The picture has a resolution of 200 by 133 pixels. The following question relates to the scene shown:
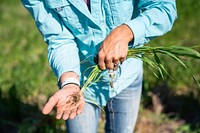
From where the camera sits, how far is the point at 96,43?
1.64m

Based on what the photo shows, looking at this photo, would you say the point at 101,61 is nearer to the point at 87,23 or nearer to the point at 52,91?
the point at 87,23

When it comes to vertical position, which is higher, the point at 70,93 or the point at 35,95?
the point at 70,93

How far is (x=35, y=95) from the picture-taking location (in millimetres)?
3291

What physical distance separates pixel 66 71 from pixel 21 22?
12.0 ft

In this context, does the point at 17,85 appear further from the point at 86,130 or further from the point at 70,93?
the point at 70,93

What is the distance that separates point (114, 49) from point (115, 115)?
0.57 m

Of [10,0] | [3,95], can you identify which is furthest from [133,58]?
[10,0]

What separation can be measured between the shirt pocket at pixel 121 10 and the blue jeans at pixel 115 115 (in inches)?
13.7

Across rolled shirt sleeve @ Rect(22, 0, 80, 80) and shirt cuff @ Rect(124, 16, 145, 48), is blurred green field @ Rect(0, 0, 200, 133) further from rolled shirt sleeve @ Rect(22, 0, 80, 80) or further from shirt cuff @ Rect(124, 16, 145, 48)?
shirt cuff @ Rect(124, 16, 145, 48)

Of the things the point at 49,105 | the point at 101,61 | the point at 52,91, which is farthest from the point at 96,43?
the point at 52,91

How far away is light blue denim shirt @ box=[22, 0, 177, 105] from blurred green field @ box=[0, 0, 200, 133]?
109cm

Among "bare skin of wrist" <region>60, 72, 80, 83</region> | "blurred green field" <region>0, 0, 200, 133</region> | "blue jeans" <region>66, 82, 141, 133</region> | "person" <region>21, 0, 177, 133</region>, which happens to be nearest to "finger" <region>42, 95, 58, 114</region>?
"person" <region>21, 0, 177, 133</region>

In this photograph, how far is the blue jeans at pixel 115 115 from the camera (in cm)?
179

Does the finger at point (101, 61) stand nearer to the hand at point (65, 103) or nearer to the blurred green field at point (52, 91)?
the hand at point (65, 103)
